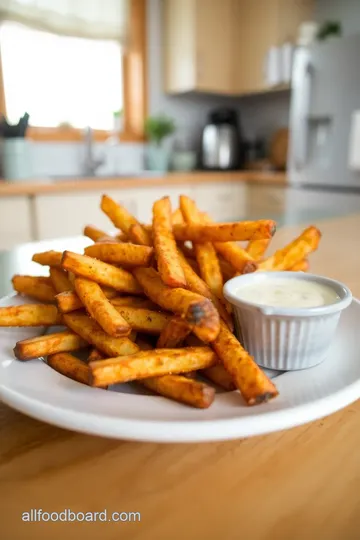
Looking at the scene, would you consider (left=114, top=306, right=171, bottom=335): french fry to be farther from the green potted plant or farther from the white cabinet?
the green potted plant

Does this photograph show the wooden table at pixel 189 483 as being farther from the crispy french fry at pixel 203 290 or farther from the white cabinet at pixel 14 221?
the white cabinet at pixel 14 221

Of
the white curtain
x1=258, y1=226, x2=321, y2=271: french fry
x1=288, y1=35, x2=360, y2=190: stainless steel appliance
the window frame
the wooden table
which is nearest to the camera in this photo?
the wooden table

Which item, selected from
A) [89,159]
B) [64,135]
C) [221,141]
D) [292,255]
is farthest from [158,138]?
[292,255]

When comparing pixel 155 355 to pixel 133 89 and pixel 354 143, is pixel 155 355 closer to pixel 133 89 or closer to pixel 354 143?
→ pixel 354 143

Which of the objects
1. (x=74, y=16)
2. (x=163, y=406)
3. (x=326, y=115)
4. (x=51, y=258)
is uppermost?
(x=74, y=16)

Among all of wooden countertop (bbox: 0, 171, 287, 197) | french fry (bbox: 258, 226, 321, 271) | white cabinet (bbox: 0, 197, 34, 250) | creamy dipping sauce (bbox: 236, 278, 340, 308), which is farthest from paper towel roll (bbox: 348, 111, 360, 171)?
creamy dipping sauce (bbox: 236, 278, 340, 308)

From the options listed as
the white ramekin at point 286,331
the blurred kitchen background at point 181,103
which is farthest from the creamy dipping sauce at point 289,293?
the blurred kitchen background at point 181,103

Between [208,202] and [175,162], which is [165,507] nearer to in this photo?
[208,202]
